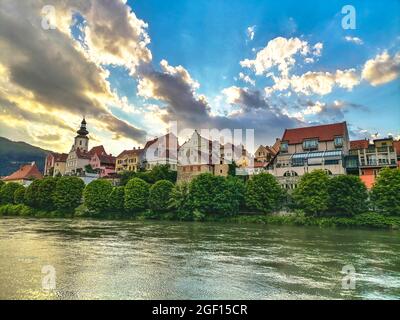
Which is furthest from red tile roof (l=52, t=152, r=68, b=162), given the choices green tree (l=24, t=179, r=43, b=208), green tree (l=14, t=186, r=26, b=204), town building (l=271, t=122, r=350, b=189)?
town building (l=271, t=122, r=350, b=189)

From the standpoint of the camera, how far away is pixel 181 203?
57.1 meters

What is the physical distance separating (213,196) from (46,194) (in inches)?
1483

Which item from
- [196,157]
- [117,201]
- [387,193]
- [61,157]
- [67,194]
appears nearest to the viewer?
[387,193]

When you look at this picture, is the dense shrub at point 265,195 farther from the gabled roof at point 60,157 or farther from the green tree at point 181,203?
the gabled roof at point 60,157

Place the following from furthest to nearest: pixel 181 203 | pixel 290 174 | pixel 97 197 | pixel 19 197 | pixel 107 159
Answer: pixel 107 159, pixel 19 197, pixel 97 197, pixel 290 174, pixel 181 203

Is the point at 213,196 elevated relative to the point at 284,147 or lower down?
lower down

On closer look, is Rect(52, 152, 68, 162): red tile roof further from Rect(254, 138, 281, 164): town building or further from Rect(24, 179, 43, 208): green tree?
Rect(254, 138, 281, 164): town building

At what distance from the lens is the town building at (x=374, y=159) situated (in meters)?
56.7

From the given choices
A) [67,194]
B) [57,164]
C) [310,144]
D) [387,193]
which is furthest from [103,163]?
[387,193]

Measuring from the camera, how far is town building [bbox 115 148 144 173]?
3706 inches

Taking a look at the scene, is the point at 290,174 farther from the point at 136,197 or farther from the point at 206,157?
the point at 136,197

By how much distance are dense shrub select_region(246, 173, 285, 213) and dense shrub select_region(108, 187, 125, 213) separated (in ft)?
87.1

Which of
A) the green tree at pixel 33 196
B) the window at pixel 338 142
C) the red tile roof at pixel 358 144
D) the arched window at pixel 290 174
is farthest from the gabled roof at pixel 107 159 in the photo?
the red tile roof at pixel 358 144

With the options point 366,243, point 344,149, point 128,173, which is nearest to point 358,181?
point 344,149
